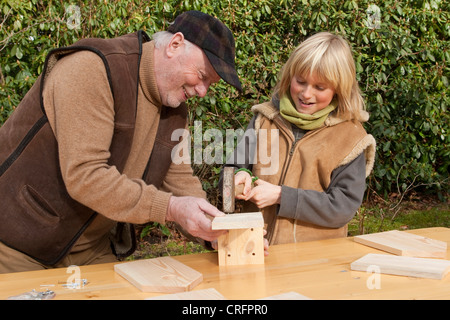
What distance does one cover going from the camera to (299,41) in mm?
5535

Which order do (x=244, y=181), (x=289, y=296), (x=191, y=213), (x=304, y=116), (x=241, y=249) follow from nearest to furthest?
(x=289, y=296)
(x=191, y=213)
(x=241, y=249)
(x=244, y=181)
(x=304, y=116)

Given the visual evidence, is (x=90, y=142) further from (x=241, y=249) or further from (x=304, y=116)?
(x=304, y=116)

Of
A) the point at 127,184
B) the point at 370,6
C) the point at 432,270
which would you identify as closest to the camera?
the point at 432,270

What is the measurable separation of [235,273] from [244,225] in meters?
0.21

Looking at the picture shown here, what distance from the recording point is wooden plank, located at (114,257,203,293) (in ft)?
5.54

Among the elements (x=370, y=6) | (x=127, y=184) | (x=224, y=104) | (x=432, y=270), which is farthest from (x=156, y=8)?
(x=432, y=270)

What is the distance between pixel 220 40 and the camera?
2188 millimetres

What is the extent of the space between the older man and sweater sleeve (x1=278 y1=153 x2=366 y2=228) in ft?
2.00

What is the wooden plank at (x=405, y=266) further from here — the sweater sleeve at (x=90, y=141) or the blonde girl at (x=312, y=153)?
the sweater sleeve at (x=90, y=141)

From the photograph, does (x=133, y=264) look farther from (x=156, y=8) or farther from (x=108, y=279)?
(x=156, y=8)

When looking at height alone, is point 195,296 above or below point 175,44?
below

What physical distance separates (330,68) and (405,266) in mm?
1187

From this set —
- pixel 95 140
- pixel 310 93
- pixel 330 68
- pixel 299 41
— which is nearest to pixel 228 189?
pixel 95 140

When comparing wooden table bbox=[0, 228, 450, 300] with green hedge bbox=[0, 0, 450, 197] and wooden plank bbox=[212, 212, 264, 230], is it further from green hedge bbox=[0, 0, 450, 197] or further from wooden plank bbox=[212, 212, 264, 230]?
green hedge bbox=[0, 0, 450, 197]
